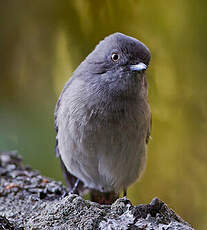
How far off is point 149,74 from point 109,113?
1178mm

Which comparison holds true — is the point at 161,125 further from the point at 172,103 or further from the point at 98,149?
the point at 98,149

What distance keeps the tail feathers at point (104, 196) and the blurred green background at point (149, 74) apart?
0.58 meters

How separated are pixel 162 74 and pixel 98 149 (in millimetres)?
1301

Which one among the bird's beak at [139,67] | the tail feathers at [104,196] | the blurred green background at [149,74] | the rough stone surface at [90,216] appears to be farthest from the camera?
the blurred green background at [149,74]

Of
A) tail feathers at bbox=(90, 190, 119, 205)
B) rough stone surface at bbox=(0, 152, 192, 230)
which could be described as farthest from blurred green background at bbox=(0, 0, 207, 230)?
rough stone surface at bbox=(0, 152, 192, 230)

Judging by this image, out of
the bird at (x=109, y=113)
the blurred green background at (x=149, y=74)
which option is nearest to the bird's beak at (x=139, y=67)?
the bird at (x=109, y=113)

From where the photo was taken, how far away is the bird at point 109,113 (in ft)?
9.56

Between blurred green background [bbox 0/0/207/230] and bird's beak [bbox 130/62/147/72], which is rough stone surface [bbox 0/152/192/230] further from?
blurred green background [bbox 0/0/207/230]

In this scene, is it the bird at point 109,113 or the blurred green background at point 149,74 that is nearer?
the bird at point 109,113

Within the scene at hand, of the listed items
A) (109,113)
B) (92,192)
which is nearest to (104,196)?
(92,192)

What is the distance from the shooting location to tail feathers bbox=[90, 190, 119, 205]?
3.76 meters

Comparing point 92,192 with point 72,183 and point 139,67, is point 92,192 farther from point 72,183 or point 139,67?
point 139,67

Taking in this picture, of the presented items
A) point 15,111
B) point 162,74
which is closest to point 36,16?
point 15,111

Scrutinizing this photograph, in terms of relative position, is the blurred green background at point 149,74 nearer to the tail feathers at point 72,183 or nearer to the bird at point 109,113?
the tail feathers at point 72,183
